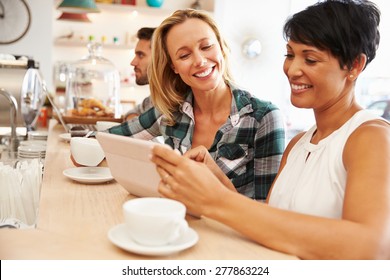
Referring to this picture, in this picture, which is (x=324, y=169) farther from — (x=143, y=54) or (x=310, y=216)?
(x=143, y=54)

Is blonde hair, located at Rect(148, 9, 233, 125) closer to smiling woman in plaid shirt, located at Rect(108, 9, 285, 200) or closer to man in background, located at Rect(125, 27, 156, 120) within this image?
smiling woman in plaid shirt, located at Rect(108, 9, 285, 200)

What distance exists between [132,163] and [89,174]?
389mm

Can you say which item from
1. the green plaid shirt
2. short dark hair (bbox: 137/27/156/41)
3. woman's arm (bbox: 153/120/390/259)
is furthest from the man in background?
woman's arm (bbox: 153/120/390/259)

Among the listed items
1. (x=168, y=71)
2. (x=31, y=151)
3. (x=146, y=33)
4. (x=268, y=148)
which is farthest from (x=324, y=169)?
(x=146, y=33)

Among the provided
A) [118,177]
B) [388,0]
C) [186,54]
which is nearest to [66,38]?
[388,0]

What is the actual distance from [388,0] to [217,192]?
5.54 m

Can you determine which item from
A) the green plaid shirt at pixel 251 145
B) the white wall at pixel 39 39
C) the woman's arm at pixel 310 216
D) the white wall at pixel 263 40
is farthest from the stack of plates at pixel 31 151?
the white wall at pixel 263 40

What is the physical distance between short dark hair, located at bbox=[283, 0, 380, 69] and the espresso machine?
1952mm

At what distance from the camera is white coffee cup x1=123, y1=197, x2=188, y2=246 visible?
0.79 metres

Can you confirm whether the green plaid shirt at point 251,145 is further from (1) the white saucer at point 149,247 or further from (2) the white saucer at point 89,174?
(1) the white saucer at point 149,247

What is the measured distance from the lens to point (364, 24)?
3.56ft

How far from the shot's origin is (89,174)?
1.46m

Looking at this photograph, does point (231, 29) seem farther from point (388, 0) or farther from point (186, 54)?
point (186, 54)

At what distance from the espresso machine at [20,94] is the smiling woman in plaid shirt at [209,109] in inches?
44.4
